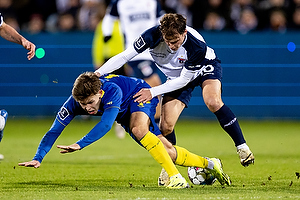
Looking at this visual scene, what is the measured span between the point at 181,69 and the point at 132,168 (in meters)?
1.57

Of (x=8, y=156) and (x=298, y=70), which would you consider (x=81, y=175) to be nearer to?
(x=8, y=156)

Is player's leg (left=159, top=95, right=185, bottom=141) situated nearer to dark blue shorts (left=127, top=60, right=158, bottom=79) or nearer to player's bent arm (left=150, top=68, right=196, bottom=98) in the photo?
player's bent arm (left=150, top=68, right=196, bottom=98)

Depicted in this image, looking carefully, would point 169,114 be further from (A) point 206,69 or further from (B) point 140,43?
(B) point 140,43

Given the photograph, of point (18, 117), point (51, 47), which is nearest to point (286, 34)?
point (51, 47)

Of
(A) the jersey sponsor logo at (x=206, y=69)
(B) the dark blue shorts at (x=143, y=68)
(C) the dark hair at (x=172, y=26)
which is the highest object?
(C) the dark hair at (x=172, y=26)

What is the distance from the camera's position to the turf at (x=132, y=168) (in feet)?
19.4

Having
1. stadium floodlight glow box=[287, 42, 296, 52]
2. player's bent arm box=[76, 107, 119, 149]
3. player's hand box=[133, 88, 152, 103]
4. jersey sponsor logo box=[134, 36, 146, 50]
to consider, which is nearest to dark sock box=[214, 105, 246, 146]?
player's hand box=[133, 88, 152, 103]

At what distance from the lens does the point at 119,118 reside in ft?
21.7

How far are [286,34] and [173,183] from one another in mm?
9666

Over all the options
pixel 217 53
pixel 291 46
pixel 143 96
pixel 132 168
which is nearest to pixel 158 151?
pixel 143 96

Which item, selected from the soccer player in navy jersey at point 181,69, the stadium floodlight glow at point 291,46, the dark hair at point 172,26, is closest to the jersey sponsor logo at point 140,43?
the soccer player in navy jersey at point 181,69

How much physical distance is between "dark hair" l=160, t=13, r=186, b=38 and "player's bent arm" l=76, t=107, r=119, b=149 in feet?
3.35

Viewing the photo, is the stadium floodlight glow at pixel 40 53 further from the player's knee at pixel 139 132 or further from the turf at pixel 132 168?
the player's knee at pixel 139 132

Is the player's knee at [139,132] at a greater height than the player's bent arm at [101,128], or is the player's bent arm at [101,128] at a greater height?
the player's bent arm at [101,128]
